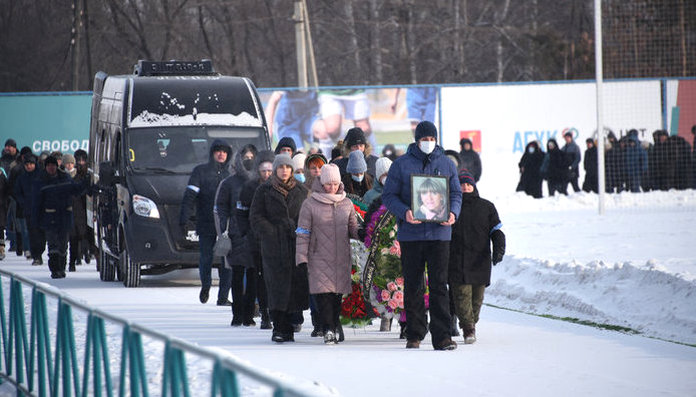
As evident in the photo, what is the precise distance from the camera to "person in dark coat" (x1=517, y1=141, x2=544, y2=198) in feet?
109

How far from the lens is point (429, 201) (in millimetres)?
10453

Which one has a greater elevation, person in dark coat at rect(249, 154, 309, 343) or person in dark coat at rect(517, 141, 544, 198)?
person in dark coat at rect(249, 154, 309, 343)

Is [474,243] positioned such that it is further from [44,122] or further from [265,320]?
[44,122]

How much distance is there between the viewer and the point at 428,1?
5516cm

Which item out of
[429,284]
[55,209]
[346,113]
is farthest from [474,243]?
[346,113]

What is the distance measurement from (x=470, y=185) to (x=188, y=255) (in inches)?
248

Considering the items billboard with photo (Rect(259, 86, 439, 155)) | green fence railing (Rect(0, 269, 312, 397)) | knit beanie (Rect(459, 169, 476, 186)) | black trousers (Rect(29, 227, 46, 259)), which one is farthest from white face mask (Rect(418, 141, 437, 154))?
billboard with photo (Rect(259, 86, 439, 155))

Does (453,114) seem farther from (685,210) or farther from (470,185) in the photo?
(470,185)

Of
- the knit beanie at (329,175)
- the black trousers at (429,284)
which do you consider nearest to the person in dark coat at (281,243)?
the knit beanie at (329,175)

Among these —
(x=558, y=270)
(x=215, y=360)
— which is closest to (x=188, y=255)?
(x=558, y=270)

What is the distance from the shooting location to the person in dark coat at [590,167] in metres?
33.9

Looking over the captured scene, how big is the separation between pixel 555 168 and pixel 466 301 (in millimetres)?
22739

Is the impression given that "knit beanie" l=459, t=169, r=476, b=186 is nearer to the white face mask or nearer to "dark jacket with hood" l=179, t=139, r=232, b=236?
the white face mask

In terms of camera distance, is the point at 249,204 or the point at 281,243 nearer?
the point at 281,243
